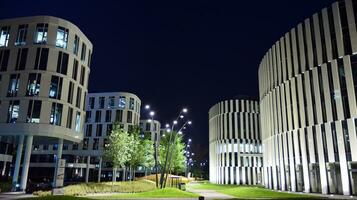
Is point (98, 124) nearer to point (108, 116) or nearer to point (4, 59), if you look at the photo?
point (108, 116)

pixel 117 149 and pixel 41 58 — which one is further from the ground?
pixel 41 58

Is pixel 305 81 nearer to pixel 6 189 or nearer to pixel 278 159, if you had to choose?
pixel 278 159

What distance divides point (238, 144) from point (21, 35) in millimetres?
54014

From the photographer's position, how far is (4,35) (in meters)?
42.5

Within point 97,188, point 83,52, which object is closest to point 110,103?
point 83,52

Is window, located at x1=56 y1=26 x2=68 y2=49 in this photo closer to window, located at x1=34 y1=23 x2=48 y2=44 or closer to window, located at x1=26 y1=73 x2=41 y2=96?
window, located at x1=34 y1=23 x2=48 y2=44

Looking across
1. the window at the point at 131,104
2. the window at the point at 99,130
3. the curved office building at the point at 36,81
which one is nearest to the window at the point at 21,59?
the curved office building at the point at 36,81

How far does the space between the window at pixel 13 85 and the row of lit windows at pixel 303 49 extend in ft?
121

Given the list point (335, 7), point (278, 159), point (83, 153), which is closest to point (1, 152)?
point (83, 153)

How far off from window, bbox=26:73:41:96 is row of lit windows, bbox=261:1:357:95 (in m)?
34.0

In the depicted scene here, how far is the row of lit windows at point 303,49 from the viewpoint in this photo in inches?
1383

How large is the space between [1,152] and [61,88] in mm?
19631

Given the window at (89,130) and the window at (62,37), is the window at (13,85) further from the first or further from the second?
the window at (89,130)

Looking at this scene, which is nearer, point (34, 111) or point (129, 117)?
point (34, 111)
